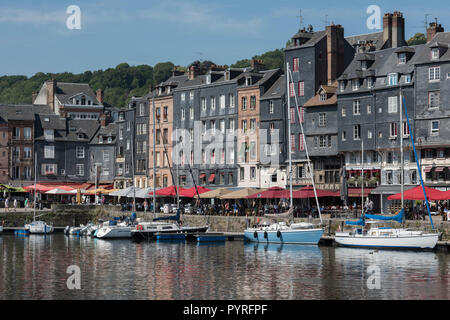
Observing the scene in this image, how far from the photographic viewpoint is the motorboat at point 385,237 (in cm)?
6138

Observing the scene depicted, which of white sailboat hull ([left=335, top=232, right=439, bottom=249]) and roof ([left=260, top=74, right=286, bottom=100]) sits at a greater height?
roof ([left=260, top=74, right=286, bottom=100])

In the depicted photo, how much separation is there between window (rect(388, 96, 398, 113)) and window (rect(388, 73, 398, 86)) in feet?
4.65

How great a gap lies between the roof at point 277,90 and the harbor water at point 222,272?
84.5 feet

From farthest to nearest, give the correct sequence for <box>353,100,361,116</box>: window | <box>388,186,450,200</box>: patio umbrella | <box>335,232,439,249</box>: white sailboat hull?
1. <box>353,100,361,116</box>: window
2. <box>388,186,450,200</box>: patio umbrella
3. <box>335,232,439,249</box>: white sailboat hull

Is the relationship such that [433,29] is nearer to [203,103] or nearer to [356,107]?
[356,107]

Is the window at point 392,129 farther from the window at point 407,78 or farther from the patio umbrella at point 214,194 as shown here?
the patio umbrella at point 214,194

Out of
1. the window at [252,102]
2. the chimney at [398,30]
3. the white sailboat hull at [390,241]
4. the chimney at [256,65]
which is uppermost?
the chimney at [398,30]

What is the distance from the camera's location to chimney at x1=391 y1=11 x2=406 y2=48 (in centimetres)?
9175

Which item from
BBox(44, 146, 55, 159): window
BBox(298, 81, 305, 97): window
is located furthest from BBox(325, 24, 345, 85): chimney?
BBox(44, 146, 55, 159): window

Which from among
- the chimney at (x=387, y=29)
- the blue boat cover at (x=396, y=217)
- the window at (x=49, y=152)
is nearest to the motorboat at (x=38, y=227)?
the window at (x=49, y=152)

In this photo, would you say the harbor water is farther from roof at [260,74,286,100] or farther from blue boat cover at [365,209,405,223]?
roof at [260,74,286,100]

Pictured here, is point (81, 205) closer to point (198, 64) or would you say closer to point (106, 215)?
point (106, 215)

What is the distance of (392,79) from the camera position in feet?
267

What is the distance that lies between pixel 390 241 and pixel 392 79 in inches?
931
